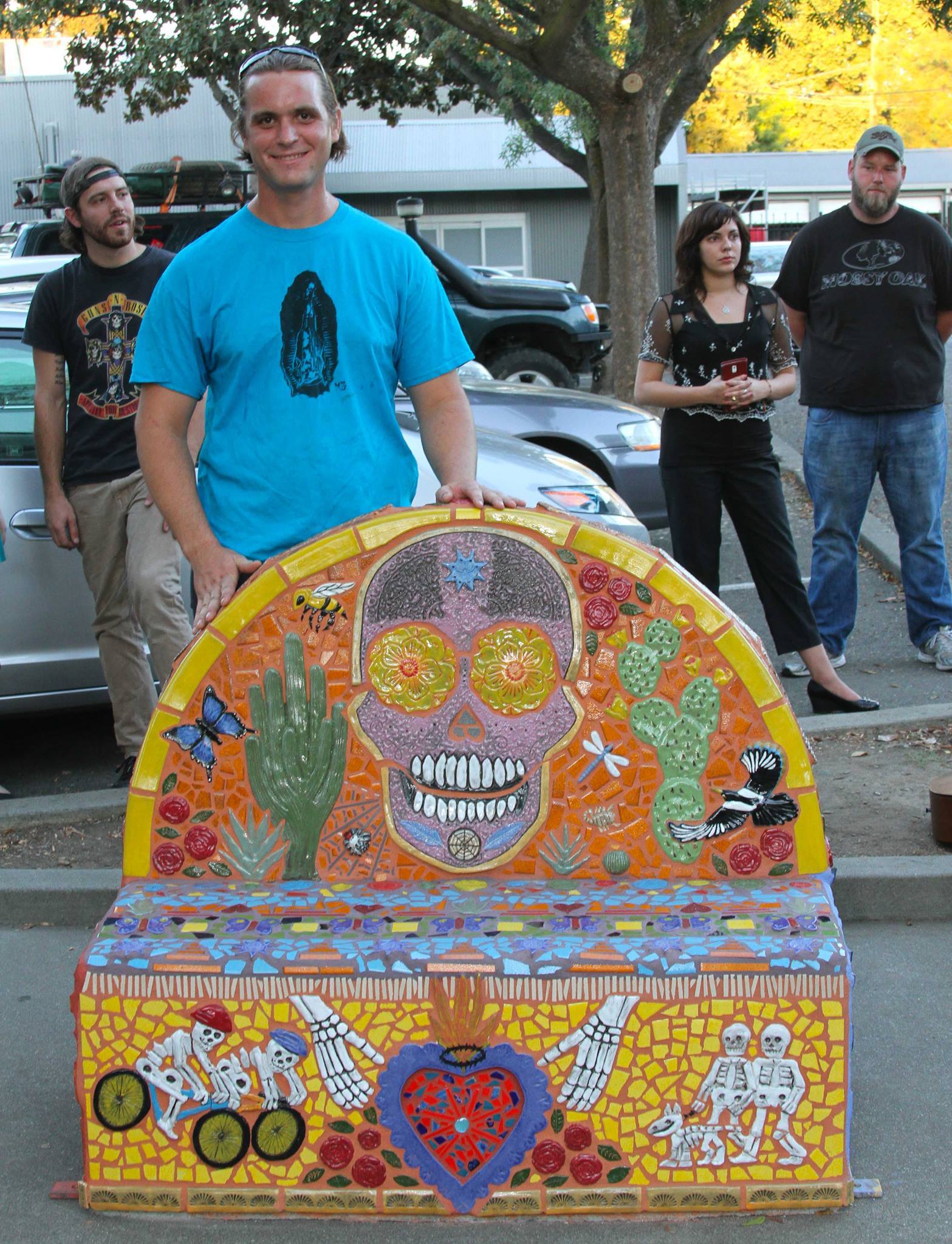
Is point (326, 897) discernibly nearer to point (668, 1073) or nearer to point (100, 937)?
point (100, 937)

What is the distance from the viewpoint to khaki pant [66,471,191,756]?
4.59 metres

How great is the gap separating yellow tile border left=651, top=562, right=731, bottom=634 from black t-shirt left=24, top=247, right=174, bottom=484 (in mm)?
2569

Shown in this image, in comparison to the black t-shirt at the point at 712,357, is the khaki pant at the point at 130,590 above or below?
below

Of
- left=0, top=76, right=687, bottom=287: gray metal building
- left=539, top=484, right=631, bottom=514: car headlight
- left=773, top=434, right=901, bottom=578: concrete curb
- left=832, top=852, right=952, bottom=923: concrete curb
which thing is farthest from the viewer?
left=0, top=76, right=687, bottom=287: gray metal building

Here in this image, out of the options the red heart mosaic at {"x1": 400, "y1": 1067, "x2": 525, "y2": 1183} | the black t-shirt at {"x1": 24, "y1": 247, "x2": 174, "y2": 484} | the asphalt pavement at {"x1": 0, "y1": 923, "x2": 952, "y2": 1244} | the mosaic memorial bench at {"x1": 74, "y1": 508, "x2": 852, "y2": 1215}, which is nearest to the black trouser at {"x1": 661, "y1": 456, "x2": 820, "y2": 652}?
the asphalt pavement at {"x1": 0, "y1": 923, "x2": 952, "y2": 1244}

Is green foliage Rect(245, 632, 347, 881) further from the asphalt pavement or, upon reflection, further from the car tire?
the car tire

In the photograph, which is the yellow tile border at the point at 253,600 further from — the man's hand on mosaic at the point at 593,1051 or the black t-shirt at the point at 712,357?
the black t-shirt at the point at 712,357

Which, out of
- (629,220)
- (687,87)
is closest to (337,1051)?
(629,220)

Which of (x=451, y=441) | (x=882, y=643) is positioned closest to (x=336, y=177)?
(x=882, y=643)

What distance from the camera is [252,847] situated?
2791 mm

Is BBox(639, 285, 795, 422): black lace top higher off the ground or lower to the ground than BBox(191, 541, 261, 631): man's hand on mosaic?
higher

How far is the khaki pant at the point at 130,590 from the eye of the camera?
4.59 metres

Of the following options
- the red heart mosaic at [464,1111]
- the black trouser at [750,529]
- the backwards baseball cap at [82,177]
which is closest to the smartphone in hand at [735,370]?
the black trouser at [750,529]

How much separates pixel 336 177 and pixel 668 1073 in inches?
1154
